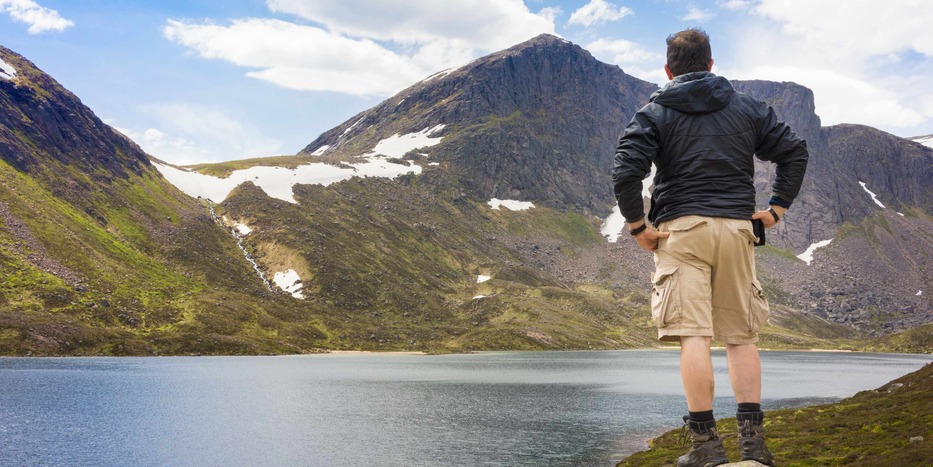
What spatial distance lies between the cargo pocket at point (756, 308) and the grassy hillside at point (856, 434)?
65.2ft

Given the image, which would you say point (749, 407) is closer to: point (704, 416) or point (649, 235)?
point (704, 416)

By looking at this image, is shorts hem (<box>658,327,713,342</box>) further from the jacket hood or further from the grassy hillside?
the grassy hillside

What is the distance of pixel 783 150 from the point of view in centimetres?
943

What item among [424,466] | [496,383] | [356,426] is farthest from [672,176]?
[496,383]

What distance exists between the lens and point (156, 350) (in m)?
172

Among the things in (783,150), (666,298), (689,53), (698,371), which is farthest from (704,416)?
(689,53)

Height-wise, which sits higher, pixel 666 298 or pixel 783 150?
pixel 783 150

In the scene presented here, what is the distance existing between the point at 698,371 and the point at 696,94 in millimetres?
3567

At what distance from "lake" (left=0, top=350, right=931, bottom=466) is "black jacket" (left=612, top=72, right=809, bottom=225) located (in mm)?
46071

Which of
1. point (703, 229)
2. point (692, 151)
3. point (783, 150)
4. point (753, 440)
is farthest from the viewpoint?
point (783, 150)

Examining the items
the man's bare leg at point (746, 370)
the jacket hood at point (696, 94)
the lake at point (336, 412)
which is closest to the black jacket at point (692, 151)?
→ the jacket hood at point (696, 94)

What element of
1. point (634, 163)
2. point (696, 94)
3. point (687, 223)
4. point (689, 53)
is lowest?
point (687, 223)

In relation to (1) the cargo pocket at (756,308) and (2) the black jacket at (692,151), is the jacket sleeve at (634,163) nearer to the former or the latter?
(2) the black jacket at (692,151)

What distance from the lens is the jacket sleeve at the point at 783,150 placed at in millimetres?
9336
